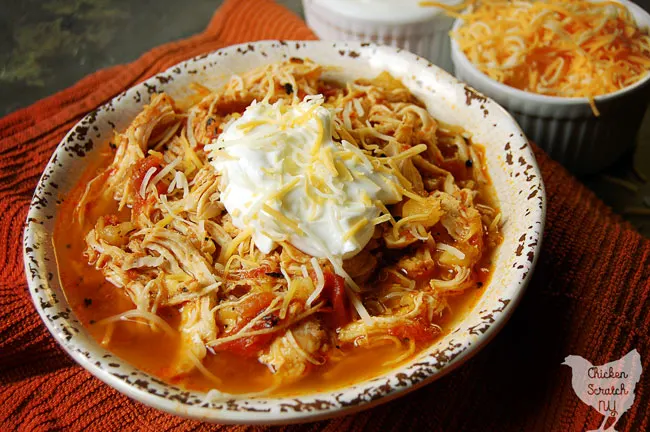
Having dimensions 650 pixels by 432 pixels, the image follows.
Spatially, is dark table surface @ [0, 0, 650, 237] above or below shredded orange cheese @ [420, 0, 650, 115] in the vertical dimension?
below

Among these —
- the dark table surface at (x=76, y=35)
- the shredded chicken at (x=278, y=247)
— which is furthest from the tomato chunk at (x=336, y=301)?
the dark table surface at (x=76, y=35)

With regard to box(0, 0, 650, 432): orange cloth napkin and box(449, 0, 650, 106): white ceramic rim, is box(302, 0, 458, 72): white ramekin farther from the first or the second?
box(0, 0, 650, 432): orange cloth napkin

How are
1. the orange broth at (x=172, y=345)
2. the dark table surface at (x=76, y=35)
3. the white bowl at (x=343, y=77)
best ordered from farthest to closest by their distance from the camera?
the dark table surface at (x=76, y=35) → the orange broth at (x=172, y=345) → the white bowl at (x=343, y=77)

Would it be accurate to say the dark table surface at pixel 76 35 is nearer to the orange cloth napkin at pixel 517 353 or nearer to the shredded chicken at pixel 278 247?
the orange cloth napkin at pixel 517 353

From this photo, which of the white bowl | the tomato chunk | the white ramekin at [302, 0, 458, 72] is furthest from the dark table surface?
the tomato chunk

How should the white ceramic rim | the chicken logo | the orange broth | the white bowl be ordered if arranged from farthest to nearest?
the white ceramic rim
the chicken logo
the orange broth
the white bowl

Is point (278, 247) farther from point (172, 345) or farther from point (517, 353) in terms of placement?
point (517, 353)
